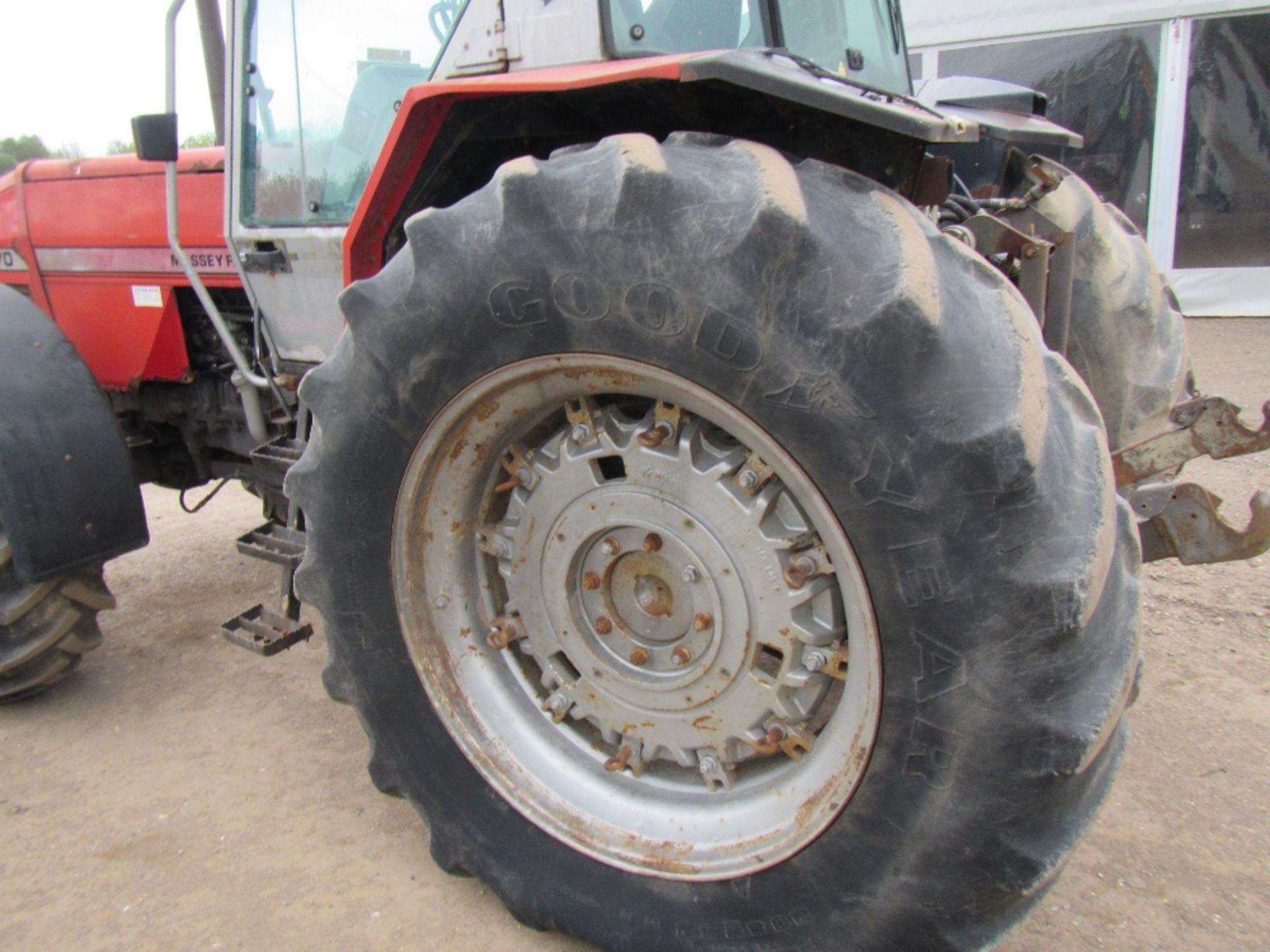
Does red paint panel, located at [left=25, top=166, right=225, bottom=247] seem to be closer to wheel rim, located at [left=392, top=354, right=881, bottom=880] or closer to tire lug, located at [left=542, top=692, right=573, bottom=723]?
wheel rim, located at [left=392, top=354, right=881, bottom=880]

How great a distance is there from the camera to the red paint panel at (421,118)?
5.36 feet

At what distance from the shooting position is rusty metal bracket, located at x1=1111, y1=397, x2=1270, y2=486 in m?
2.31

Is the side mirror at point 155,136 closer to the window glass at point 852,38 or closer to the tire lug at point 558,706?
the window glass at point 852,38

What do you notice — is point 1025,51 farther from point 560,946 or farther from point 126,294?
point 560,946

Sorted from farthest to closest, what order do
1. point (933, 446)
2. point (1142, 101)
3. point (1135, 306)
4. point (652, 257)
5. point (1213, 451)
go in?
point (1142, 101)
point (1135, 306)
point (1213, 451)
point (652, 257)
point (933, 446)

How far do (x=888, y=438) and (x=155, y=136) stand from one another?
2222 millimetres

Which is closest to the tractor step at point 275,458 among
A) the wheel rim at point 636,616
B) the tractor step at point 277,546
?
the tractor step at point 277,546

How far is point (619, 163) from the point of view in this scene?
4.97 ft

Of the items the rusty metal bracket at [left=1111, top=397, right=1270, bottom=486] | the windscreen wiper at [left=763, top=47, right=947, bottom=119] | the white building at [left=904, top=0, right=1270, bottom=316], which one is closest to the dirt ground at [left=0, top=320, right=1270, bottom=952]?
the rusty metal bracket at [left=1111, top=397, right=1270, bottom=486]

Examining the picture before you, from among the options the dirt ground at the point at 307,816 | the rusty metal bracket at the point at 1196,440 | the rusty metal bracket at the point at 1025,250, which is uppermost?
the rusty metal bracket at the point at 1025,250

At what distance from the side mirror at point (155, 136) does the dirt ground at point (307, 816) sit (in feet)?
5.26

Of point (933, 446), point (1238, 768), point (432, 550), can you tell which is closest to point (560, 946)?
point (432, 550)

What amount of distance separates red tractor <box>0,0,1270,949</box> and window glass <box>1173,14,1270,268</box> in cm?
700

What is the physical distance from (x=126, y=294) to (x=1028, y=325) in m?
3.11
